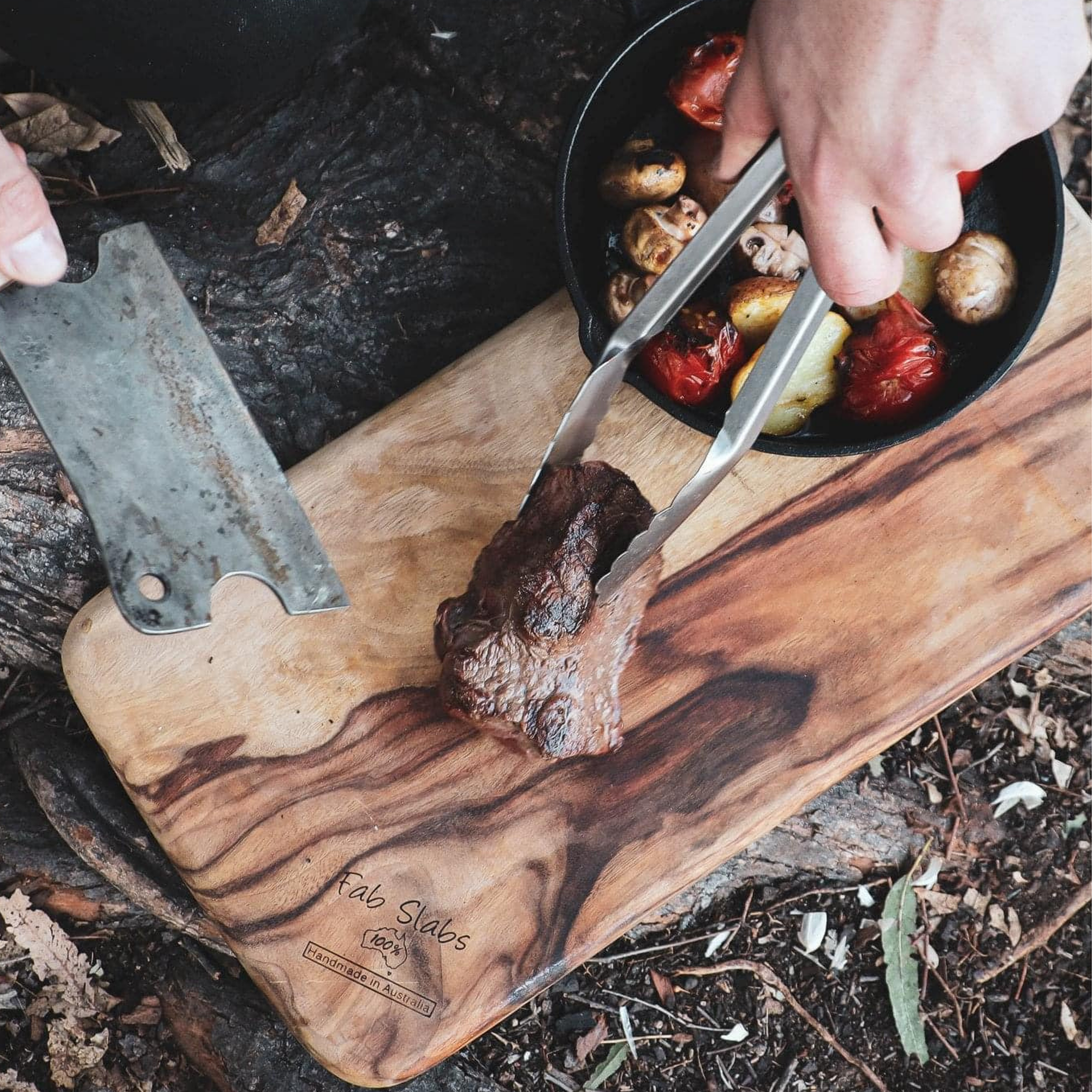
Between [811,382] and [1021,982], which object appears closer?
[811,382]

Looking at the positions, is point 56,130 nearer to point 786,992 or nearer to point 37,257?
point 37,257

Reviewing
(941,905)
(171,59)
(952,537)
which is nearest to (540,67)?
(171,59)

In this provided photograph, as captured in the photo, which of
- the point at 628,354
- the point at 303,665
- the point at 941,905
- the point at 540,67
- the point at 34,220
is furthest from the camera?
the point at 941,905

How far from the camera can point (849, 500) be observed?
7.63ft

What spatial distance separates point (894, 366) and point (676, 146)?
713mm

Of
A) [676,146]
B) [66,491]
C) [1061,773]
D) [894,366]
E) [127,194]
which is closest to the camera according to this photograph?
[894,366]

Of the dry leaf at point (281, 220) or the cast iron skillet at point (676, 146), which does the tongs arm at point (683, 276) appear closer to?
the cast iron skillet at point (676, 146)

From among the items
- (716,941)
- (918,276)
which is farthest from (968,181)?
(716,941)

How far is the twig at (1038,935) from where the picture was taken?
295 cm

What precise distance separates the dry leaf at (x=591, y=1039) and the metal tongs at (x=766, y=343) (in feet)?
5.42

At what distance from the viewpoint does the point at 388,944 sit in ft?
7.09

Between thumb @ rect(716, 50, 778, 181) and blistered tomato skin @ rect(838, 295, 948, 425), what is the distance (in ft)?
1.54

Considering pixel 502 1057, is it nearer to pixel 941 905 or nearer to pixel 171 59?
pixel 941 905

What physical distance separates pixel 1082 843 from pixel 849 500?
5.00 feet
